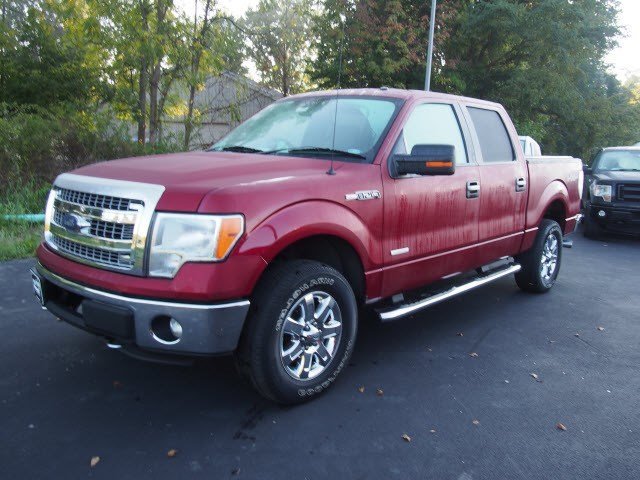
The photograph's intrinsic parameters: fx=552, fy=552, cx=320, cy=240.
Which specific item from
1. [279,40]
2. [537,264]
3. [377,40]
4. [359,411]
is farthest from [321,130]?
[377,40]

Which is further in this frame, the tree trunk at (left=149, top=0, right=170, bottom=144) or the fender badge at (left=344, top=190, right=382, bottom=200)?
the tree trunk at (left=149, top=0, right=170, bottom=144)

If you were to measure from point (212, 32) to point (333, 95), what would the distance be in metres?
7.79

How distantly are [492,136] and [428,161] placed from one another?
1807 millimetres

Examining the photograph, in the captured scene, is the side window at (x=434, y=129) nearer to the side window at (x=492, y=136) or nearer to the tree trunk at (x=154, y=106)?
the side window at (x=492, y=136)

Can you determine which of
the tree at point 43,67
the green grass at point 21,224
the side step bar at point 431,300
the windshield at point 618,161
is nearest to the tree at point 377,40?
the tree at point 43,67

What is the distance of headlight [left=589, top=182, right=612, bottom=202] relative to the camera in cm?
992

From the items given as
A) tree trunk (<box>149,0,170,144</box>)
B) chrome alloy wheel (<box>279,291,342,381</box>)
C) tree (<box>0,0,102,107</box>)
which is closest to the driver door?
chrome alloy wheel (<box>279,291,342,381</box>)

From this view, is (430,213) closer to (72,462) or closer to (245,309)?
(245,309)

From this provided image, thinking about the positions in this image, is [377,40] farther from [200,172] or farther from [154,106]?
[200,172]

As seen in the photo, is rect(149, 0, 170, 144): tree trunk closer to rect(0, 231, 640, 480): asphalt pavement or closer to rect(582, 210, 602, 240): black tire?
rect(0, 231, 640, 480): asphalt pavement

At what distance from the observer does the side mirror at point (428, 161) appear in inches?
137

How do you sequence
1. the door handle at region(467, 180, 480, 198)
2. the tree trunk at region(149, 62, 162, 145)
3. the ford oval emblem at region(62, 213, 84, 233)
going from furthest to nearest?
the tree trunk at region(149, 62, 162, 145)
the door handle at region(467, 180, 480, 198)
the ford oval emblem at region(62, 213, 84, 233)

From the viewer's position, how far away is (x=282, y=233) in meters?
2.98

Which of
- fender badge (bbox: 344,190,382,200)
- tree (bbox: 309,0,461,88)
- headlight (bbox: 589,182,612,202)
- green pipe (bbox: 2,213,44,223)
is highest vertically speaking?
tree (bbox: 309,0,461,88)
